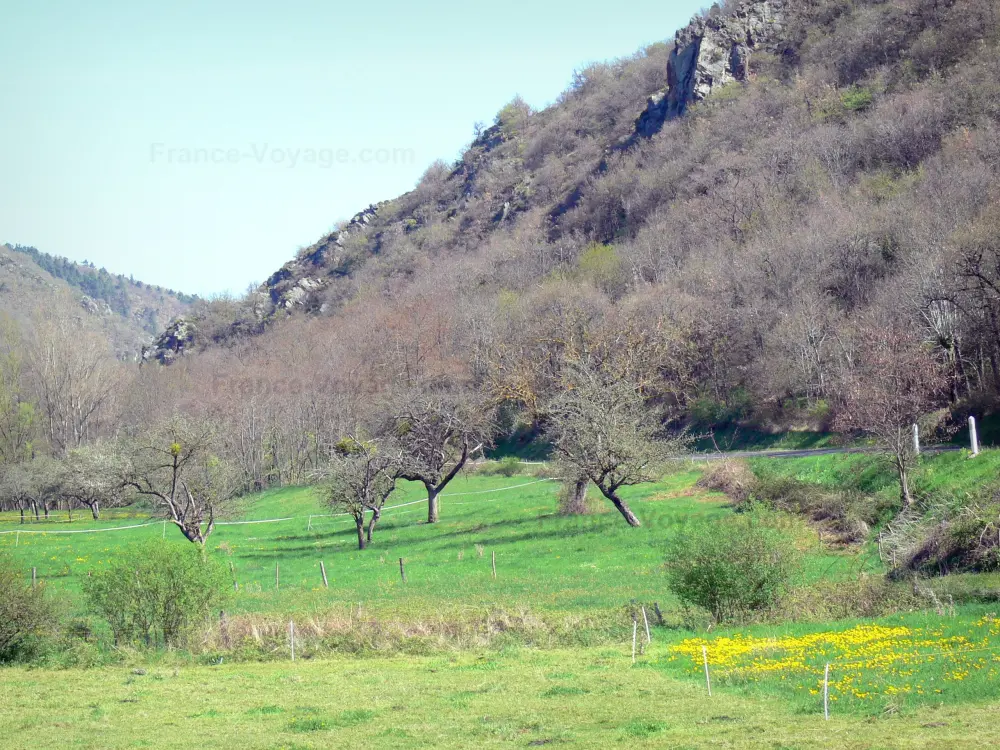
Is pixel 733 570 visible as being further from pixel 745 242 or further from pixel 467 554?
pixel 745 242

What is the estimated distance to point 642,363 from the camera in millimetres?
70750

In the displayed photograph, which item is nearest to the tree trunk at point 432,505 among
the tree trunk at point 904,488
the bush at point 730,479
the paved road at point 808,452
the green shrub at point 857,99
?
the bush at point 730,479

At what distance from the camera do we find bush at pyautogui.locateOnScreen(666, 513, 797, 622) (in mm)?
24500

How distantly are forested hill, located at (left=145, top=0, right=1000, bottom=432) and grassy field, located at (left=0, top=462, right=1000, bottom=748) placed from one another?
2300cm

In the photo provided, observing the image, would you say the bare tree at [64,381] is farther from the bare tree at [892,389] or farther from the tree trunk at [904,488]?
the tree trunk at [904,488]

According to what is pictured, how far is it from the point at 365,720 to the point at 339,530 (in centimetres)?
3957

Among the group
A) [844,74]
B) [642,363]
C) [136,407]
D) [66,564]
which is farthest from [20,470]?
[844,74]

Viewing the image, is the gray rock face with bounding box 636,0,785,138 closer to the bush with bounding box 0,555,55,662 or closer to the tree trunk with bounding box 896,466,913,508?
the tree trunk with bounding box 896,466,913,508

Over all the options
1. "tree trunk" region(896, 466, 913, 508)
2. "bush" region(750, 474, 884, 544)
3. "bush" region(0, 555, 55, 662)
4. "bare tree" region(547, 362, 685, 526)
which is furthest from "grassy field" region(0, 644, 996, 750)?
"bare tree" region(547, 362, 685, 526)

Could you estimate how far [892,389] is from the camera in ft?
141

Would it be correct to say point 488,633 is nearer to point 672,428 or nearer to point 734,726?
point 734,726

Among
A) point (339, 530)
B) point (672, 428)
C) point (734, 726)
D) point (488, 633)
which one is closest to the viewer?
point (734, 726)

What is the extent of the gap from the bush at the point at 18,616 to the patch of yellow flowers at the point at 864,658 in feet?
60.2

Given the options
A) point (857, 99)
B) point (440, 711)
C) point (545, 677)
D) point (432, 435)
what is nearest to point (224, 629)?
point (545, 677)
